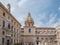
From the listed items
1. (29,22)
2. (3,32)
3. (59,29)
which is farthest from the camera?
(29,22)

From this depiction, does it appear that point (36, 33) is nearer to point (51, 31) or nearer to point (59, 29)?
point (51, 31)

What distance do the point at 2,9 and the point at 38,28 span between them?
128 ft

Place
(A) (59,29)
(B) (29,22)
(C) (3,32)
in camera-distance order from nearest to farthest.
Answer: (C) (3,32) < (A) (59,29) < (B) (29,22)

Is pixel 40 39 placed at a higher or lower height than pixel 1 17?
lower

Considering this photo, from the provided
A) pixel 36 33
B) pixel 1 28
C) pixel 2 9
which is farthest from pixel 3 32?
pixel 36 33

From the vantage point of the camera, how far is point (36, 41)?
6106cm

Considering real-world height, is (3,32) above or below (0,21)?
below

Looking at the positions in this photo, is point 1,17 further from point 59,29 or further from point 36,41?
point 36,41

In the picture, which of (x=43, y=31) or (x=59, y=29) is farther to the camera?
(x=43, y=31)

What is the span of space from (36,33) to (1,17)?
3871cm

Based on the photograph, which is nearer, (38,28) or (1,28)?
(1,28)

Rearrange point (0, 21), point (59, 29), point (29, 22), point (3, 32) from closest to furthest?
point (0, 21) < point (3, 32) < point (59, 29) < point (29, 22)

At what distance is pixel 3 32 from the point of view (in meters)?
25.2

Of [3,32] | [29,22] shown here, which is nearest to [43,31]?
[29,22]
